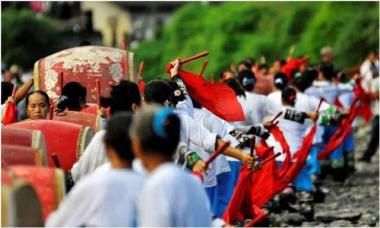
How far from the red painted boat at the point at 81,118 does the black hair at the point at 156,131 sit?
356 cm

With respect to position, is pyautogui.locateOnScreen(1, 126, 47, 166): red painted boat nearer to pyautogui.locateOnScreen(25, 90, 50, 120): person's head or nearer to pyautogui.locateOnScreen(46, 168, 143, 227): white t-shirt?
pyautogui.locateOnScreen(46, 168, 143, 227): white t-shirt

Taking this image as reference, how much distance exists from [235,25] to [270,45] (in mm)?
5515

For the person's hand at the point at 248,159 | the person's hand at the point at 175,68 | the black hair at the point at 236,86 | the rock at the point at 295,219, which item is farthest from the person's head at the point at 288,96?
the person's hand at the point at 248,159

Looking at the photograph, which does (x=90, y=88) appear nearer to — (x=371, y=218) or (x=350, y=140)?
(x=371, y=218)

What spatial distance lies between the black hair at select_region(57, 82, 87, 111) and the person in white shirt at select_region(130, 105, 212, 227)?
4611 mm

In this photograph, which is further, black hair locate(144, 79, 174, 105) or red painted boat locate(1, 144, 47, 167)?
black hair locate(144, 79, 174, 105)

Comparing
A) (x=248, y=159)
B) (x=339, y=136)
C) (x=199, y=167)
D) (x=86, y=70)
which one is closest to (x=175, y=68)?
(x=248, y=159)

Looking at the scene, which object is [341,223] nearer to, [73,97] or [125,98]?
[73,97]

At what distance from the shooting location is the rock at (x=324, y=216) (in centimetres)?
1559

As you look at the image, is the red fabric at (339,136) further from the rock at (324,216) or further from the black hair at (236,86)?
the black hair at (236,86)

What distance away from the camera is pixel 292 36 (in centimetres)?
3797

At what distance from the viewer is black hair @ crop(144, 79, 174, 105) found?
927 centimetres

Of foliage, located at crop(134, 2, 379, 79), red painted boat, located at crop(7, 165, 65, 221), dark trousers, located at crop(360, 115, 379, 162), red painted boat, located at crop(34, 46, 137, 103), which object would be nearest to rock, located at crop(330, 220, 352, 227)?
red painted boat, located at crop(34, 46, 137, 103)

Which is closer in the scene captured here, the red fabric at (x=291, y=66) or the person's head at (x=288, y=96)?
the person's head at (x=288, y=96)
